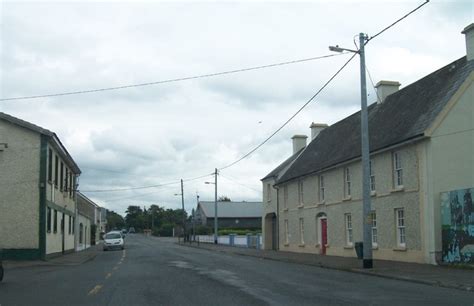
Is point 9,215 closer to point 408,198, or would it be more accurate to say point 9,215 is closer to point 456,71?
point 408,198

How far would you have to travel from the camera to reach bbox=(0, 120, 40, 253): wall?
93.8 feet

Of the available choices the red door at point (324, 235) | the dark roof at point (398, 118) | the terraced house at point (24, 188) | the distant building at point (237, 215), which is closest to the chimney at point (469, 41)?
the dark roof at point (398, 118)

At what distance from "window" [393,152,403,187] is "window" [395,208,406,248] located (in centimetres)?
126

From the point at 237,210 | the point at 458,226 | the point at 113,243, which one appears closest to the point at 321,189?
the point at 458,226

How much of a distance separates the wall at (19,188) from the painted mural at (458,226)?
1954 centimetres

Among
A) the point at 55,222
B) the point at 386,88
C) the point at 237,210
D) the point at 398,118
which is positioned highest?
the point at 386,88

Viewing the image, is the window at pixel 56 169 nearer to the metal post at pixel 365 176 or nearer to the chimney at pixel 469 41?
the metal post at pixel 365 176

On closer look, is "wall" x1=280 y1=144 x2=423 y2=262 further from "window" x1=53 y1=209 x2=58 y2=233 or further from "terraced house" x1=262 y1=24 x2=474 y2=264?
"window" x1=53 y1=209 x2=58 y2=233

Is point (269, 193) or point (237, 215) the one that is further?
point (237, 215)

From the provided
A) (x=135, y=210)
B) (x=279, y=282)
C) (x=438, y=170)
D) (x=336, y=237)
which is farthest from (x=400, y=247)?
(x=135, y=210)

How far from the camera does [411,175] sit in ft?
80.6

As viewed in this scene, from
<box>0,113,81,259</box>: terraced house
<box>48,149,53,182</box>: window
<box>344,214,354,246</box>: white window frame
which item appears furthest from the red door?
<box>48,149,53,182</box>: window

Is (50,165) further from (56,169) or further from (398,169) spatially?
(398,169)

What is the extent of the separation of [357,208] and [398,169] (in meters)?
5.01
